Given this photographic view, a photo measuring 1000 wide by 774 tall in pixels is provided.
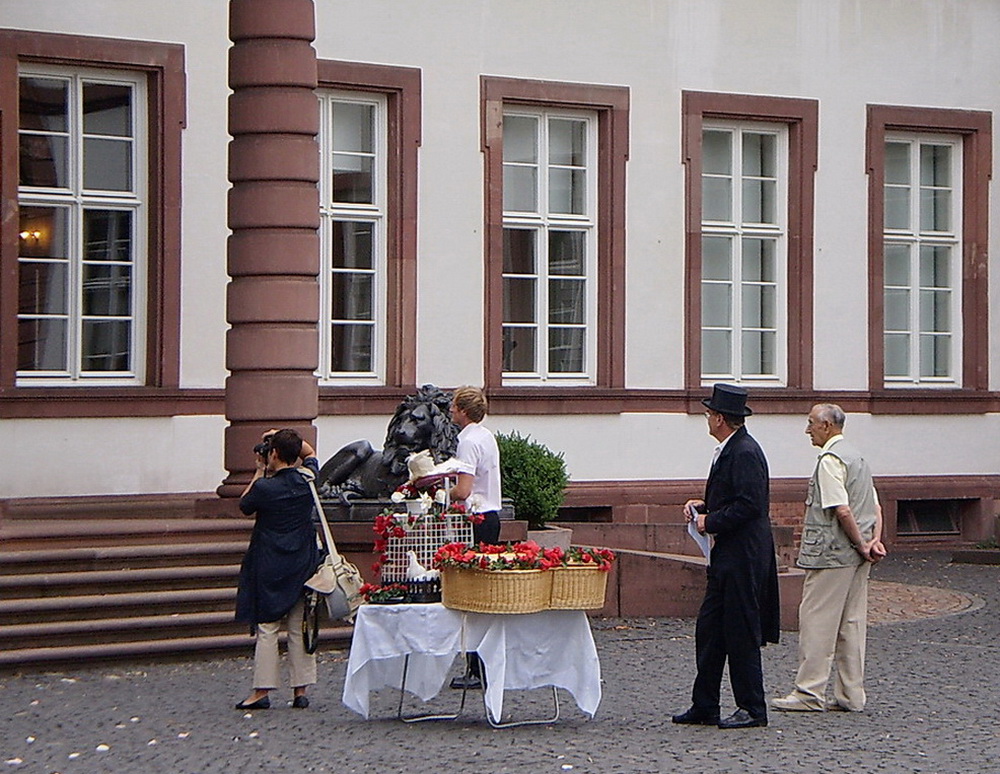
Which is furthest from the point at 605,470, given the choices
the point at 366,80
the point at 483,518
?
the point at 483,518

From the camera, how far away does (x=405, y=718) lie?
442 inches

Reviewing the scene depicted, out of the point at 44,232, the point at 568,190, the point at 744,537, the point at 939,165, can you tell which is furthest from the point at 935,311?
the point at 744,537

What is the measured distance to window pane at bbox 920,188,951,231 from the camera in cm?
2284

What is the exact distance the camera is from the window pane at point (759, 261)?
21.8 m

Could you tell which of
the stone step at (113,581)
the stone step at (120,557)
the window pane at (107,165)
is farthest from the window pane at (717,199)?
the stone step at (113,581)

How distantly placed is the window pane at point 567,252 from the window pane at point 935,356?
4.47 m

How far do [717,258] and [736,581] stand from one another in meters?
11.1

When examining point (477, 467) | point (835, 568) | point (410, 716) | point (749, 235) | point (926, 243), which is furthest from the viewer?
point (926, 243)

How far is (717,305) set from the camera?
71.1 ft

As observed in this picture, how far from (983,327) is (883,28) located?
3.49 m

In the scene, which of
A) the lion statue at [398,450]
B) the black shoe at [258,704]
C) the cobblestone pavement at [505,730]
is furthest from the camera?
the lion statue at [398,450]

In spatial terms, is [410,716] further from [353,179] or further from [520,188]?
[520,188]

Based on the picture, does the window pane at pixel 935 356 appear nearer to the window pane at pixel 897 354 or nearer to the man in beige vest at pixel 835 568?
the window pane at pixel 897 354

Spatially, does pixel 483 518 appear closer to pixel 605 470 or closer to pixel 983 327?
pixel 605 470
